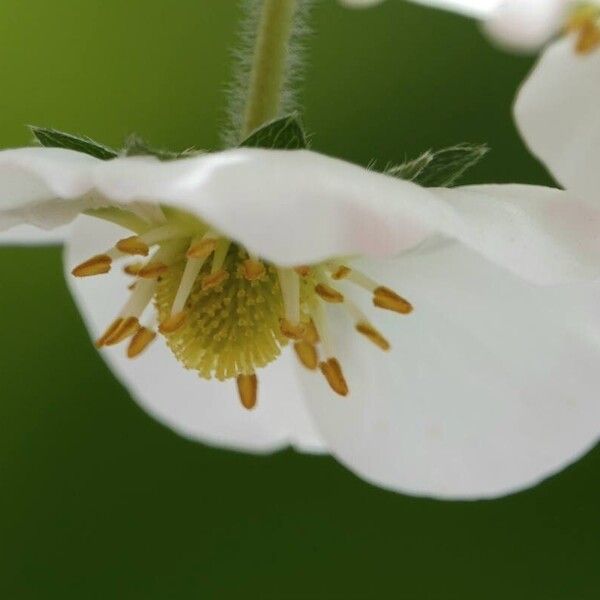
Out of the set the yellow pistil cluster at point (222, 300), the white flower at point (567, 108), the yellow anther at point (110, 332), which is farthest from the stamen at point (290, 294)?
the white flower at point (567, 108)

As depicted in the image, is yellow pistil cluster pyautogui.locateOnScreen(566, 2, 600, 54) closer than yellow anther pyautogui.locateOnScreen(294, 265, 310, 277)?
Yes

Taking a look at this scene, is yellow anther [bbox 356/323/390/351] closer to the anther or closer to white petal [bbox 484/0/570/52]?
the anther

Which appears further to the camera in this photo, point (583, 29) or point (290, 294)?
point (290, 294)

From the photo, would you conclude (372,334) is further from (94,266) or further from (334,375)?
(94,266)

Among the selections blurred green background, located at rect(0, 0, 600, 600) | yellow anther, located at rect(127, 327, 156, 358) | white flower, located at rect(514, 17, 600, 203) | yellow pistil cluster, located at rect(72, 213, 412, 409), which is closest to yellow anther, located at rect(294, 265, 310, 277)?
yellow pistil cluster, located at rect(72, 213, 412, 409)

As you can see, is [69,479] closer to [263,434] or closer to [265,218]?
[263,434]

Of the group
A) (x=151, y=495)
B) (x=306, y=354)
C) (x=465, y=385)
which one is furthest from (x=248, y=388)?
(x=151, y=495)

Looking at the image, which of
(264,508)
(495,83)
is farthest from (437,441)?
(495,83)
